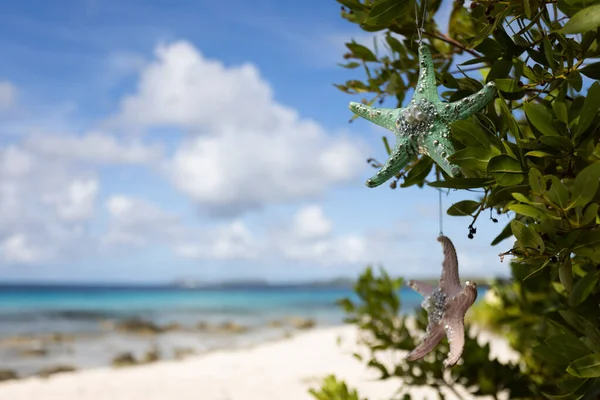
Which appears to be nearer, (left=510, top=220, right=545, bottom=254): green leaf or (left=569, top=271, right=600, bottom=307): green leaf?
(left=510, top=220, right=545, bottom=254): green leaf

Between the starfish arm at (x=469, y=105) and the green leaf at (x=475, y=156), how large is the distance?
14 centimetres

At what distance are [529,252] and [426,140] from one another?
0.42 meters

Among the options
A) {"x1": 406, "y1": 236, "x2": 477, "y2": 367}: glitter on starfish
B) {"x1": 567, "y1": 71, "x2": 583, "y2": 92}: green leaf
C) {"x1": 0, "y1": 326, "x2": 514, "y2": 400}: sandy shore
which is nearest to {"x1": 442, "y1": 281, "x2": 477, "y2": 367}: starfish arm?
{"x1": 406, "y1": 236, "x2": 477, "y2": 367}: glitter on starfish

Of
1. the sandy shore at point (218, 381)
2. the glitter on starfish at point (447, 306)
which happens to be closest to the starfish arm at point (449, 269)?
the glitter on starfish at point (447, 306)

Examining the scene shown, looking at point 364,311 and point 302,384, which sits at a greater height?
point 364,311

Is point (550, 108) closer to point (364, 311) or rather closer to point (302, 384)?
point (364, 311)

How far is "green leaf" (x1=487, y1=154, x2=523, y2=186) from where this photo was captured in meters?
1.53

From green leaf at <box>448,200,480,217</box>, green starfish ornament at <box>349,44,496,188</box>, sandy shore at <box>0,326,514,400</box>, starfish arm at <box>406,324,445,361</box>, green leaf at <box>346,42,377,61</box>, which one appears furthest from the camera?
sandy shore at <box>0,326,514,400</box>

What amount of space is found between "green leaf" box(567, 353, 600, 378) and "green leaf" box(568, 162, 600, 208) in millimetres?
629

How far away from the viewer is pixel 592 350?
1.83 meters

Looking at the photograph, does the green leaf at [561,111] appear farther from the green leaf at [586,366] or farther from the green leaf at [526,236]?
the green leaf at [586,366]

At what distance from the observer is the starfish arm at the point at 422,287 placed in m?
2.17

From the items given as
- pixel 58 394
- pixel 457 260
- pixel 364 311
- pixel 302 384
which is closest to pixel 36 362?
pixel 58 394

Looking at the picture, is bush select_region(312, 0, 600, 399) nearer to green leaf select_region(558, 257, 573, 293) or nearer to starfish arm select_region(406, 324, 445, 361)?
green leaf select_region(558, 257, 573, 293)
